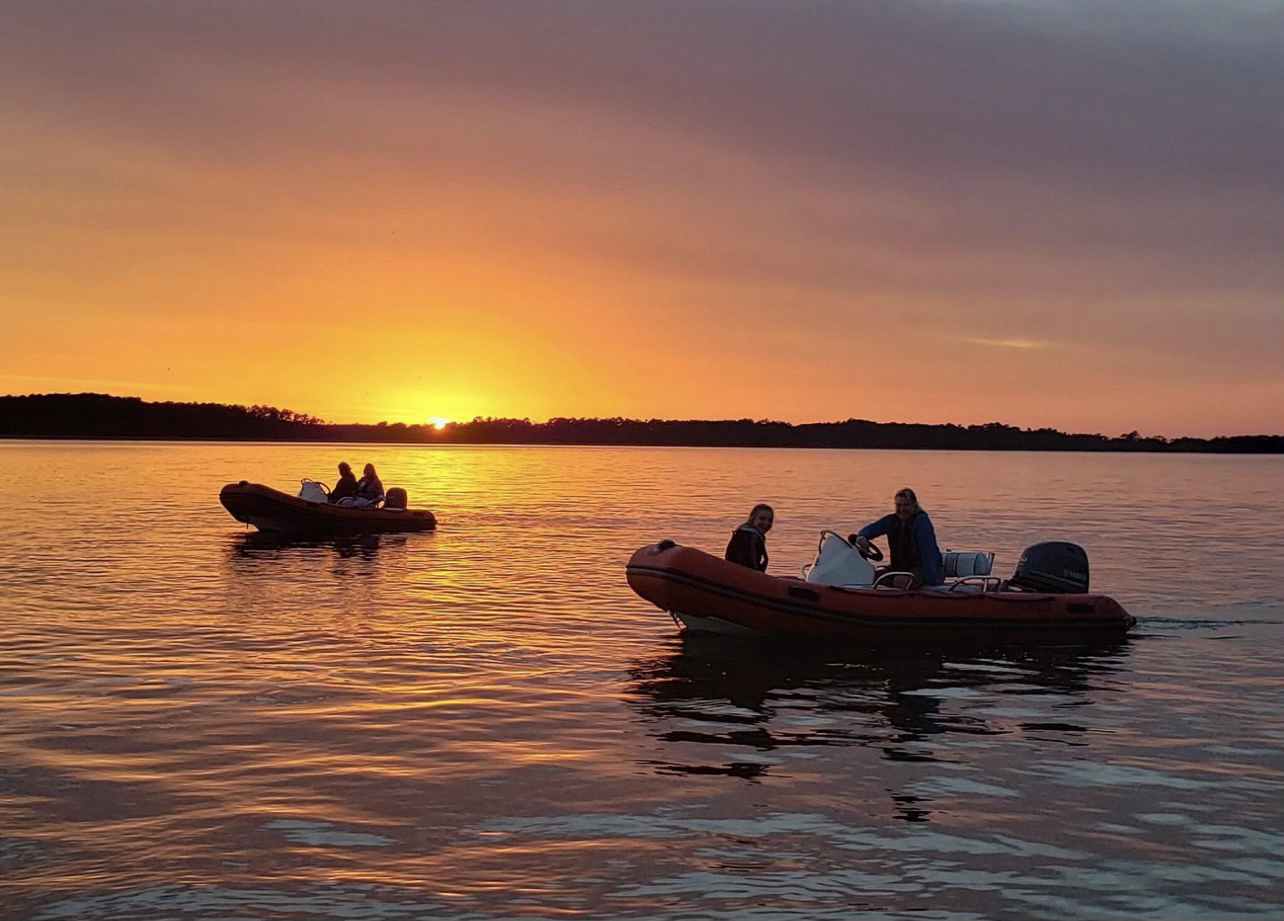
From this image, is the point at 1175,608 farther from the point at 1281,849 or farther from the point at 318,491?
the point at 318,491

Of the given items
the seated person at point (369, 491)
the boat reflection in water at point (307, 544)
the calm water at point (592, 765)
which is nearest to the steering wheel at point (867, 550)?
the calm water at point (592, 765)

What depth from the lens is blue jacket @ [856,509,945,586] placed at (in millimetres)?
16484

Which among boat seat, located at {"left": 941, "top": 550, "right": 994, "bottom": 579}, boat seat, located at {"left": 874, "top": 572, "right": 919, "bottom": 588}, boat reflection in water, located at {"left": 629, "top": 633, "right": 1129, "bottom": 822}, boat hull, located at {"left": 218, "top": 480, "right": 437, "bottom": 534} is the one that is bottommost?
boat reflection in water, located at {"left": 629, "top": 633, "right": 1129, "bottom": 822}

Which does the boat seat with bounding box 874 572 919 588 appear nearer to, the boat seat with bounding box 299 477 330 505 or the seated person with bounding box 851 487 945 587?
the seated person with bounding box 851 487 945 587

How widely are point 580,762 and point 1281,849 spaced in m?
4.91

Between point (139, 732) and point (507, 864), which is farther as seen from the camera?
point (139, 732)

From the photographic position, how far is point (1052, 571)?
1794 cm

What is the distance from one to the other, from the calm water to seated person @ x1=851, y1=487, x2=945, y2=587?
1.12 meters

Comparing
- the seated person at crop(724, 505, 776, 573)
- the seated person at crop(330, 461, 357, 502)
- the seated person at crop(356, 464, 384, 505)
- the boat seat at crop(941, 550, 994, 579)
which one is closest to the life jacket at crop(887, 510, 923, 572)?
the boat seat at crop(941, 550, 994, 579)

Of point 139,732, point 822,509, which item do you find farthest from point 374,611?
point 822,509

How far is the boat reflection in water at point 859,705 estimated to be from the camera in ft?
33.7

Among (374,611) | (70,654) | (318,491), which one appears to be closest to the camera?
(70,654)

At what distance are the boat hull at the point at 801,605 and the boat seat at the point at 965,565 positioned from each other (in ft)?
2.48

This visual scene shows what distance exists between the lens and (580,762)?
10.0m
